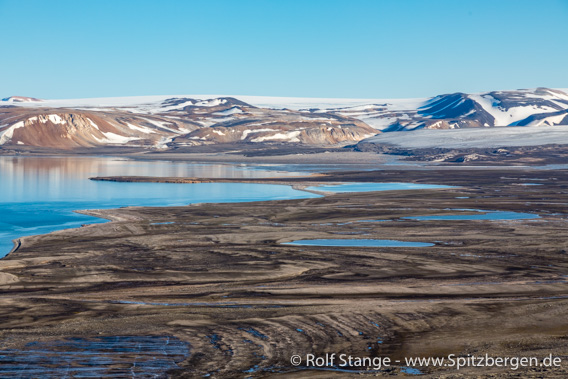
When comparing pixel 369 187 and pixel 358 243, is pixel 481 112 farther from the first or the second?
pixel 358 243

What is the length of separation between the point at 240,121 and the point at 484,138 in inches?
2163

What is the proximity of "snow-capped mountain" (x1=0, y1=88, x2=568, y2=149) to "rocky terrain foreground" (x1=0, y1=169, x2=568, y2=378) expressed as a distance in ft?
258

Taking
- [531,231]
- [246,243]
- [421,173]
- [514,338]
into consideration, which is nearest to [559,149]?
[421,173]

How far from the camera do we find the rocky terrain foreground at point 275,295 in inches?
361

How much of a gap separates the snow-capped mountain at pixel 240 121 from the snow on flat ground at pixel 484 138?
343 centimetres

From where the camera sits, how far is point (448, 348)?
941cm

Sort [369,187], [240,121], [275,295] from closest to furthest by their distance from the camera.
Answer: [275,295] < [369,187] < [240,121]

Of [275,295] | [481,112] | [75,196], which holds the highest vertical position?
[481,112]

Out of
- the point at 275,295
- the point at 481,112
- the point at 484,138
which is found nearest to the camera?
the point at 275,295

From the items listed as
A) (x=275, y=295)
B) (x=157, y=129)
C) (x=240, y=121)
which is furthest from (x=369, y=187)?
(x=240, y=121)

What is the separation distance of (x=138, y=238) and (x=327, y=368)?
11955 millimetres

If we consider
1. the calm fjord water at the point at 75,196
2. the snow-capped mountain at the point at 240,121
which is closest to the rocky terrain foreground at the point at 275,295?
the calm fjord water at the point at 75,196

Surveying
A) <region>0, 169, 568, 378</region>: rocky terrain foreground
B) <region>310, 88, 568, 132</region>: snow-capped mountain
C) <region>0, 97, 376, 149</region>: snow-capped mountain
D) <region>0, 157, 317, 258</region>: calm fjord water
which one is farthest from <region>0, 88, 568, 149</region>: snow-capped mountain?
<region>0, 169, 568, 378</region>: rocky terrain foreground

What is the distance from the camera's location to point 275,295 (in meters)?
12.6
